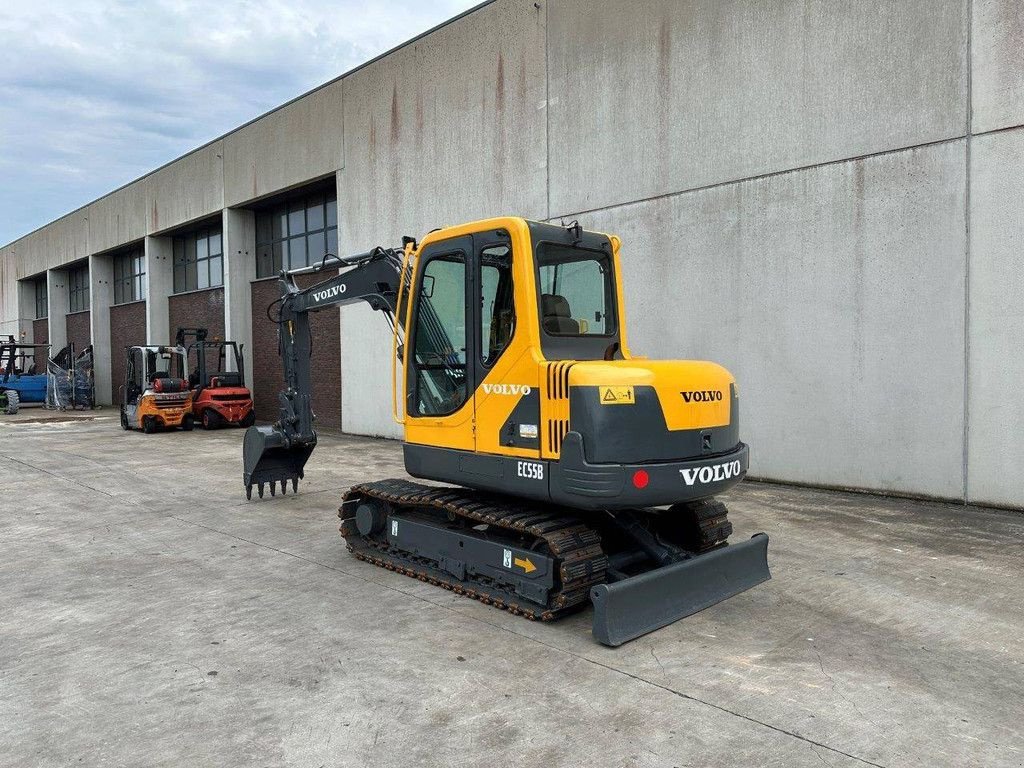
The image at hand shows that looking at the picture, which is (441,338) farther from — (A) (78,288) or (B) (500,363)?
(A) (78,288)

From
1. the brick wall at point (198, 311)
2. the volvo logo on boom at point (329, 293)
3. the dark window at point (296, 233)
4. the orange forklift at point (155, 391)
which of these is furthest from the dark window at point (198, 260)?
the volvo logo on boom at point (329, 293)

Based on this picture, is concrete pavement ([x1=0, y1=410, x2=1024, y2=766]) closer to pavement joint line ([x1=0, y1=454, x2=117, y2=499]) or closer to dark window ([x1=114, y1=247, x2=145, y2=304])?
pavement joint line ([x1=0, y1=454, x2=117, y2=499])

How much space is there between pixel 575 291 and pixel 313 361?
47.3ft

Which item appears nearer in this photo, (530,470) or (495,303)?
(530,470)

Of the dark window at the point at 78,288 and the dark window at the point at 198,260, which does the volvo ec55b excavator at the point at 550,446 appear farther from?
the dark window at the point at 78,288

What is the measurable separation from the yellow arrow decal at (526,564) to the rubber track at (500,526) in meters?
0.16

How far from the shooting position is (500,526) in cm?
531

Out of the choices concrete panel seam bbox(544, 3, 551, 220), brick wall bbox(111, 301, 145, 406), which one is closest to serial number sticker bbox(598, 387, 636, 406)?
concrete panel seam bbox(544, 3, 551, 220)

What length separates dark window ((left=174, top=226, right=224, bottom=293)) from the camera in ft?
77.5

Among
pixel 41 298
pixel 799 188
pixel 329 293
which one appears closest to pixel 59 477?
pixel 329 293

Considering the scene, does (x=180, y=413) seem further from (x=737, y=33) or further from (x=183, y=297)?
(x=737, y=33)

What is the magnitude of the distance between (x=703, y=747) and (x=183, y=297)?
25.5 metres

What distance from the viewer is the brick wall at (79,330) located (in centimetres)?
3284

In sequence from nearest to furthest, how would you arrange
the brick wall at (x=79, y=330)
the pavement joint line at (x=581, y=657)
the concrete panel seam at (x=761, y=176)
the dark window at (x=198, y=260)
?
the pavement joint line at (x=581, y=657)
the concrete panel seam at (x=761, y=176)
the dark window at (x=198, y=260)
the brick wall at (x=79, y=330)
